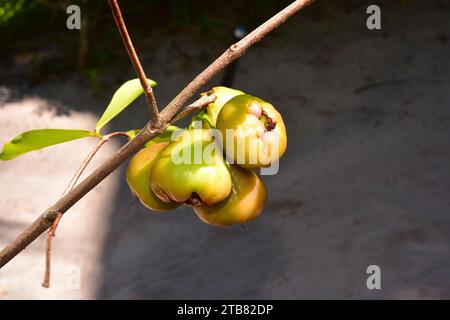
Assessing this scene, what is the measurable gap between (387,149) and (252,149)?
302 cm

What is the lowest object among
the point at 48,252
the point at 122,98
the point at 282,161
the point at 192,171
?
the point at 48,252

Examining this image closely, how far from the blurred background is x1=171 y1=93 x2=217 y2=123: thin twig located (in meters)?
2.30

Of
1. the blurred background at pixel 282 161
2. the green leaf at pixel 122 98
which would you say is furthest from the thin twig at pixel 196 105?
the blurred background at pixel 282 161

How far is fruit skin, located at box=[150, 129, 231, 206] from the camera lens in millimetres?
698

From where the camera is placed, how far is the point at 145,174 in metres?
0.74

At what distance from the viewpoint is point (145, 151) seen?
0.74 m

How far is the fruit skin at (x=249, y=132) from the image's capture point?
68 cm

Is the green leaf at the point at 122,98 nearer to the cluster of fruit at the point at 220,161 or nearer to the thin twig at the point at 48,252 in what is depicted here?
the cluster of fruit at the point at 220,161

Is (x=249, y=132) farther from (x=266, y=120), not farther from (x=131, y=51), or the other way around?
(x=131, y=51)

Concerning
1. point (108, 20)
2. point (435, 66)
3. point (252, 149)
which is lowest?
point (252, 149)

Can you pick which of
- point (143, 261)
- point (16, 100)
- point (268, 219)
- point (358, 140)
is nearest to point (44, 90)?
point (16, 100)

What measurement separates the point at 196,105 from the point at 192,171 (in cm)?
11

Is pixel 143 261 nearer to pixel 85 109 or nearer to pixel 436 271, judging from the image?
pixel 85 109

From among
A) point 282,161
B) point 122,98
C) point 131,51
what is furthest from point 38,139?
point 282,161
